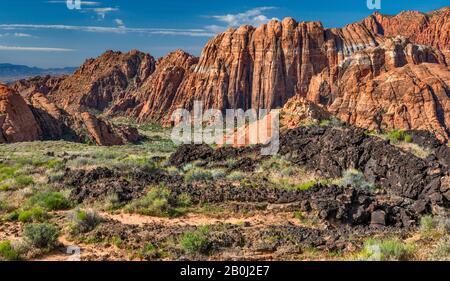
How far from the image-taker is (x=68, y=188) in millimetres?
15859

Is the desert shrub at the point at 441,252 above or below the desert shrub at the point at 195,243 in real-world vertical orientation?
above

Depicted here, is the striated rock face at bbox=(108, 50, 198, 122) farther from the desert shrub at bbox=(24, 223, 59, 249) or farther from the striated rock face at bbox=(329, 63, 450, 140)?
the desert shrub at bbox=(24, 223, 59, 249)

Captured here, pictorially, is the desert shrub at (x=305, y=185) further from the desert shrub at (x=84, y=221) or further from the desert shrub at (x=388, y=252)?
the desert shrub at (x=84, y=221)

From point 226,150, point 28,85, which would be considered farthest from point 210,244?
point 28,85

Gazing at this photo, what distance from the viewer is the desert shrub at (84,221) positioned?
10742 millimetres

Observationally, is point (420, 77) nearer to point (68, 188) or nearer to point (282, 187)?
point (282, 187)

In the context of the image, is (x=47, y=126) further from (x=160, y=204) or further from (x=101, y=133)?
(x=160, y=204)

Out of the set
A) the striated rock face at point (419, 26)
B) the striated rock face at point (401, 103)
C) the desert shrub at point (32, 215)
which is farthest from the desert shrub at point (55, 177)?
the striated rock face at point (419, 26)

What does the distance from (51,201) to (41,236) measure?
4.07m

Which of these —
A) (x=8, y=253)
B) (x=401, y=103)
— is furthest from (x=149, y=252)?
(x=401, y=103)

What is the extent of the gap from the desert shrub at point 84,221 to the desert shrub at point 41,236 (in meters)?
0.80

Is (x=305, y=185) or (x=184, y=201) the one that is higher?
(x=305, y=185)

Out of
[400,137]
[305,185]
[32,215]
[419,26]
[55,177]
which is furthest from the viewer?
[419,26]

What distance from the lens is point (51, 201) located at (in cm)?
1346
